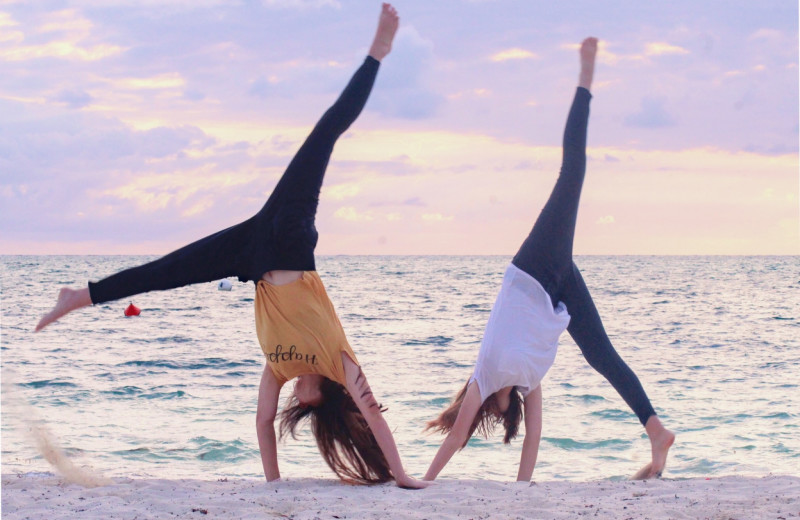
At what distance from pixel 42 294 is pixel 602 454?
104 feet

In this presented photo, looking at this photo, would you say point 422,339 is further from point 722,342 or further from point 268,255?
point 268,255

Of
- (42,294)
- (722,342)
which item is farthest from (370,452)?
(42,294)

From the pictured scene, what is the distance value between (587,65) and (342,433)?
2994 mm

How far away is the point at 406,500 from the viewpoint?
14.4ft

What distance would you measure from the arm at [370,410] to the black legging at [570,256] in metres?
1.35

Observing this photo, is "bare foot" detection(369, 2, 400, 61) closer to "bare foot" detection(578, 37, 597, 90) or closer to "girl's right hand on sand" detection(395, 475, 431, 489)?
"bare foot" detection(578, 37, 597, 90)

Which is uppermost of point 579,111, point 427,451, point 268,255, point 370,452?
point 579,111

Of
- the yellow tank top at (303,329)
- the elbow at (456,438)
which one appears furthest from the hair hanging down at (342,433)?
the elbow at (456,438)

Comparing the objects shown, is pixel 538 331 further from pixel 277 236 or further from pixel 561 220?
pixel 277 236

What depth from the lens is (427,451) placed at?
25.7 feet

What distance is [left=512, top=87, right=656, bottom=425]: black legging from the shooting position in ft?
16.8

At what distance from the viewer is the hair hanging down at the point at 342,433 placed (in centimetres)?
484

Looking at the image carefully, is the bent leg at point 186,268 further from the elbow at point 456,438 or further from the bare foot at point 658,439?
the bare foot at point 658,439

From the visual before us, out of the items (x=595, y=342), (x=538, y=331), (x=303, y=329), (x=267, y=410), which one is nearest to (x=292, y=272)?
(x=303, y=329)
